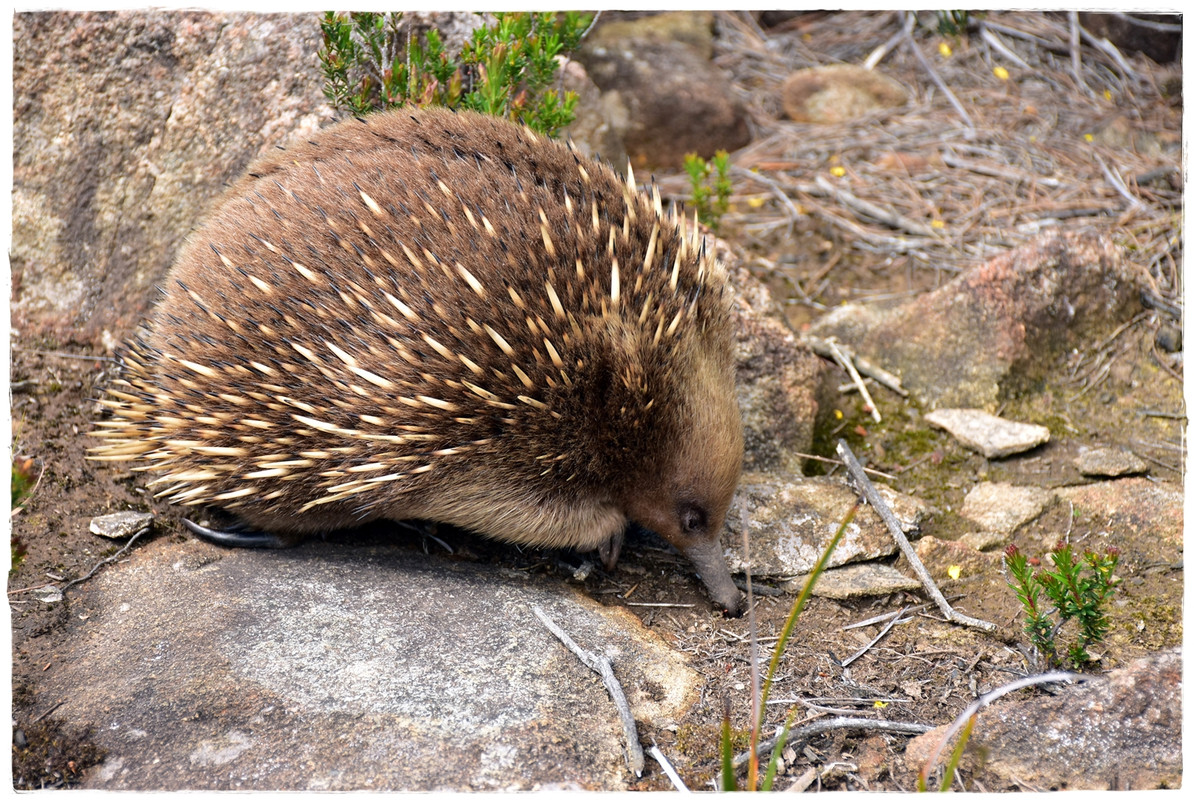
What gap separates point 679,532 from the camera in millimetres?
3023

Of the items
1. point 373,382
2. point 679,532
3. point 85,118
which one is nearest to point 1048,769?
point 679,532

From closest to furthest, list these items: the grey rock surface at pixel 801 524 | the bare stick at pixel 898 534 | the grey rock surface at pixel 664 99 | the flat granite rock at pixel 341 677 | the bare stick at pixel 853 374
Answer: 1. the flat granite rock at pixel 341 677
2. the bare stick at pixel 898 534
3. the grey rock surface at pixel 801 524
4. the bare stick at pixel 853 374
5. the grey rock surface at pixel 664 99

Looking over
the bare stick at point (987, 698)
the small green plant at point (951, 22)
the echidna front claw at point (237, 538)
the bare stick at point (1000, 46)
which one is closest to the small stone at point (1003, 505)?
the bare stick at point (987, 698)

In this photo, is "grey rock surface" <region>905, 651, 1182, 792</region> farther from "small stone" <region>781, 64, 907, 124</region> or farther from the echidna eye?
"small stone" <region>781, 64, 907, 124</region>

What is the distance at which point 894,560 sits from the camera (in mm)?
3303

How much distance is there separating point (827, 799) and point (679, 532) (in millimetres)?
1007

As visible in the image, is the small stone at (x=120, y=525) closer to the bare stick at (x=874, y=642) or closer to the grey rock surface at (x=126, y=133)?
the grey rock surface at (x=126, y=133)

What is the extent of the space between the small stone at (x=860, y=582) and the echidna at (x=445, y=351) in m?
0.35

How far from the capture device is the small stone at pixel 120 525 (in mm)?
3166

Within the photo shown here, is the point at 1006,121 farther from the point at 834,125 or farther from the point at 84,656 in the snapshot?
the point at 84,656

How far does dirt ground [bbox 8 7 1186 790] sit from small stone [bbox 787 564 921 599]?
39 millimetres

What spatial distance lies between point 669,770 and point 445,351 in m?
1.22

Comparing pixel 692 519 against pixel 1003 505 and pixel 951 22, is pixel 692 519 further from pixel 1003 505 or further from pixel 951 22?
pixel 951 22

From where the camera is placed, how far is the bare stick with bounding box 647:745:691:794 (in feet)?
7.48
